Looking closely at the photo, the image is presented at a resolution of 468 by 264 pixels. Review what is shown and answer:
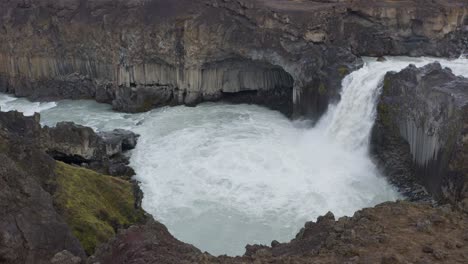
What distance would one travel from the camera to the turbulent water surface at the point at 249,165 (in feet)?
81.4

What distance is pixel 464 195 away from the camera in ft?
72.7

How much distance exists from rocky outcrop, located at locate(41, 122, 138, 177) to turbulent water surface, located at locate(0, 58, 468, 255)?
54.0 inches

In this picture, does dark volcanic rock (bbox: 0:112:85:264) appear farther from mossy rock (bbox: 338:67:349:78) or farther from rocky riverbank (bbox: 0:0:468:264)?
mossy rock (bbox: 338:67:349:78)

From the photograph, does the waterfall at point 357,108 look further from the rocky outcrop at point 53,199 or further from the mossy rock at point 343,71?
the rocky outcrop at point 53,199

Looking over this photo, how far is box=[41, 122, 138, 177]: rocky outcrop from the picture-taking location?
97.7 ft

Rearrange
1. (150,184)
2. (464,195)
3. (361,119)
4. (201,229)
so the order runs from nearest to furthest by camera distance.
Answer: (464,195), (201,229), (150,184), (361,119)

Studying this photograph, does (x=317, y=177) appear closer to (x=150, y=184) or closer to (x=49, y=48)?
(x=150, y=184)

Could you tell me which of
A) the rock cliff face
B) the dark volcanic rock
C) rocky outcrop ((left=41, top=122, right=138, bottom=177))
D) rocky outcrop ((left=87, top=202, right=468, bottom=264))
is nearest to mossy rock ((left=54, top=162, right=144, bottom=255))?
the dark volcanic rock

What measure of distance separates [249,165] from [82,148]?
967 cm

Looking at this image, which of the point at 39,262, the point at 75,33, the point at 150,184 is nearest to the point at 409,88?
the point at 150,184

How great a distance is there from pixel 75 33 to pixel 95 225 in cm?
3006

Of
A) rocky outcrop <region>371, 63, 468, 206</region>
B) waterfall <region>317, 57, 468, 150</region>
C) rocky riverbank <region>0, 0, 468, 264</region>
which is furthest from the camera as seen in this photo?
waterfall <region>317, 57, 468, 150</region>

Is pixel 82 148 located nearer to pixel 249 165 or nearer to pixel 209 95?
pixel 249 165

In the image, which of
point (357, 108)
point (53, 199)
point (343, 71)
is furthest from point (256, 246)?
point (343, 71)
